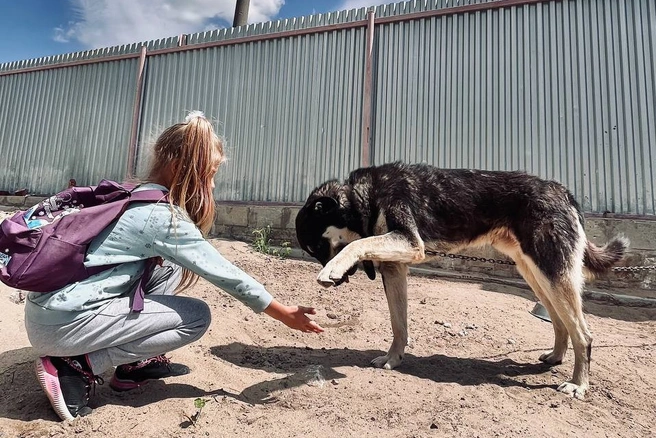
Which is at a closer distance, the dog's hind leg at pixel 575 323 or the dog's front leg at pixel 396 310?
the dog's hind leg at pixel 575 323

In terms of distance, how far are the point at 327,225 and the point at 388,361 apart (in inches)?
48.3

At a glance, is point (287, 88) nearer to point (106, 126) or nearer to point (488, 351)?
point (106, 126)

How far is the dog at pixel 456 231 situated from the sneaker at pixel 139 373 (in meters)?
1.14

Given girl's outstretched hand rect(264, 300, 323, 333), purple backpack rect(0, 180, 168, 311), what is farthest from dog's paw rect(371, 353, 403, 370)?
purple backpack rect(0, 180, 168, 311)

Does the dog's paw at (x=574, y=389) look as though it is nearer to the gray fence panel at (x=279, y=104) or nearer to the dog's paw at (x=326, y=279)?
the dog's paw at (x=326, y=279)

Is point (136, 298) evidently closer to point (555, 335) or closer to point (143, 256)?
point (143, 256)

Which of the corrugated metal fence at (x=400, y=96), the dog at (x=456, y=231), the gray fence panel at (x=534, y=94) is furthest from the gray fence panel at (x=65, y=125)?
the dog at (x=456, y=231)

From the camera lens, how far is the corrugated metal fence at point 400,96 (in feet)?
18.3

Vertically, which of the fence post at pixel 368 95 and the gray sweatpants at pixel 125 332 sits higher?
the fence post at pixel 368 95

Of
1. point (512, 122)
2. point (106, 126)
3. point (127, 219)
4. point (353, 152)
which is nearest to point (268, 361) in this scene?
point (127, 219)

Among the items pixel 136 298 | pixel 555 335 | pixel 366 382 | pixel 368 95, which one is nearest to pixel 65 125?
pixel 368 95

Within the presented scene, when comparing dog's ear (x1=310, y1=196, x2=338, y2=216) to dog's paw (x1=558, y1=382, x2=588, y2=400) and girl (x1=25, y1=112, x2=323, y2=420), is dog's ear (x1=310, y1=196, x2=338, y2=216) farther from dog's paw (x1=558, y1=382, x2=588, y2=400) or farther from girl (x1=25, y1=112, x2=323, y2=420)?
dog's paw (x1=558, y1=382, x2=588, y2=400)

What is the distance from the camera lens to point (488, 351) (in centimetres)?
348

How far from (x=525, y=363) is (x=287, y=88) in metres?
5.87
